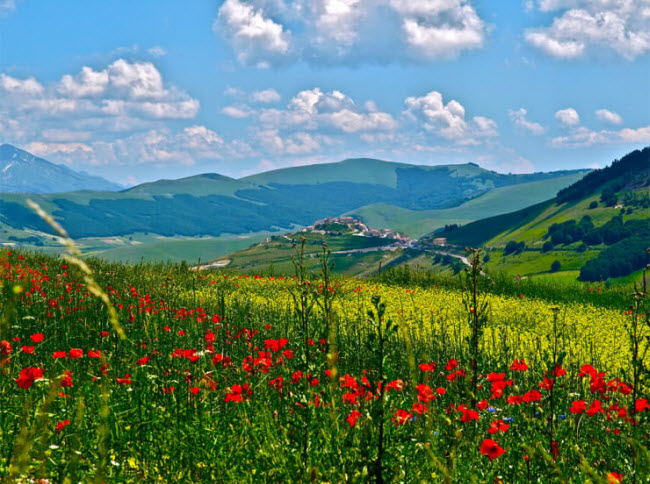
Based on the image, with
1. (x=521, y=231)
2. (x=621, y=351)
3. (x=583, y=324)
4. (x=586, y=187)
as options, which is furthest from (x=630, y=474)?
(x=586, y=187)

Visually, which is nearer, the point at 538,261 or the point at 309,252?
the point at 538,261

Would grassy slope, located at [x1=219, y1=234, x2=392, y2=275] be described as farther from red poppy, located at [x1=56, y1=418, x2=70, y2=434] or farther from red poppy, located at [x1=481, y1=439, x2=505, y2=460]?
red poppy, located at [x1=481, y1=439, x2=505, y2=460]

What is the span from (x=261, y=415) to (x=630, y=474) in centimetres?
311

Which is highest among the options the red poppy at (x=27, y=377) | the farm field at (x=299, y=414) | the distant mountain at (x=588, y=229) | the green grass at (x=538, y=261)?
the distant mountain at (x=588, y=229)

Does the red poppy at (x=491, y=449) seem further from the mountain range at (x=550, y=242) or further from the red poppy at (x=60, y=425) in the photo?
the mountain range at (x=550, y=242)

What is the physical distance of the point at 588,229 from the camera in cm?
13138

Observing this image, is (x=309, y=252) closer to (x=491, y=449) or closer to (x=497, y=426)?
(x=497, y=426)

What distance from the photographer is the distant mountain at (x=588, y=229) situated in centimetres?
10150

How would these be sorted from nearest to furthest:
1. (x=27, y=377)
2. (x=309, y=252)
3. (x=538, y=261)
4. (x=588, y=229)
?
1. (x=27, y=377)
2. (x=538, y=261)
3. (x=588, y=229)
4. (x=309, y=252)

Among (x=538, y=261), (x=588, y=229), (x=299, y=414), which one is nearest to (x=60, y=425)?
(x=299, y=414)

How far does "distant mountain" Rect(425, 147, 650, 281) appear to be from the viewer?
10150 centimetres

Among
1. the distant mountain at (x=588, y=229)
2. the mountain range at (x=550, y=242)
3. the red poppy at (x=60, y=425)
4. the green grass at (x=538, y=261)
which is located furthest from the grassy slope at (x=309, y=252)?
the red poppy at (x=60, y=425)

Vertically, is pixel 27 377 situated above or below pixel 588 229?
below

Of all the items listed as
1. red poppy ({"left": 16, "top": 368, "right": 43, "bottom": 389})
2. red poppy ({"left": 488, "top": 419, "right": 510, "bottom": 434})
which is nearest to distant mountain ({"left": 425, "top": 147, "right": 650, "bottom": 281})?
red poppy ({"left": 488, "top": 419, "right": 510, "bottom": 434})
